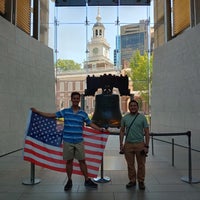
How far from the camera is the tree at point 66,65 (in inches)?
671

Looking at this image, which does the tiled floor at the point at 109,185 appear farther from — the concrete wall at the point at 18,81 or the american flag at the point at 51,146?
the concrete wall at the point at 18,81

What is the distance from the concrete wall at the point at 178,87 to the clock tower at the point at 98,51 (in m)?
6.15

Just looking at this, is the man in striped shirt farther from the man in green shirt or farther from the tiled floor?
the man in green shirt

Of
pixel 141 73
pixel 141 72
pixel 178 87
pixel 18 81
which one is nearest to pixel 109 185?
pixel 18 81

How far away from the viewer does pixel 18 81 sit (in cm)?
799

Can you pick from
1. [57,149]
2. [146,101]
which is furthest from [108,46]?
[57,149]

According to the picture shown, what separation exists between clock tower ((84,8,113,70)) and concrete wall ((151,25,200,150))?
6.15 meters

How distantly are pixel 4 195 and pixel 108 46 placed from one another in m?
14.8

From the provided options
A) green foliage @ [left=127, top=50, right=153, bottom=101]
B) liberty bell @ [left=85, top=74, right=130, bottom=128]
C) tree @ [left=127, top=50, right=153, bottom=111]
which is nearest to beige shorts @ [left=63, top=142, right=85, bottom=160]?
liberty bell @ [left=85, top=74, right=130, bottom=128]

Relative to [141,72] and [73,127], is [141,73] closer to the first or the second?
[141,72]

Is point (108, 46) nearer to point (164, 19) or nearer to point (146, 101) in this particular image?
point (146, 101)

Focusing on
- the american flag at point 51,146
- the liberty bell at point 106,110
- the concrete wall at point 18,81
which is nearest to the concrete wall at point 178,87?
the liberty bell at point 106,110

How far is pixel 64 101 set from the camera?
17.2 meters

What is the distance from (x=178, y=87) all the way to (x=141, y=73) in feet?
28.8
